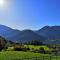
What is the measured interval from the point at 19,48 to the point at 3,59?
36829 mm

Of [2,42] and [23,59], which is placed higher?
[2,42]

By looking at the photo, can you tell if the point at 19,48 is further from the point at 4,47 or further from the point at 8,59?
the point at 8,59

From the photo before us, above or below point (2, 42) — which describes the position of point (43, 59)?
below

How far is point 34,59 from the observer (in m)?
51.8

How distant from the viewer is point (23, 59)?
51969 mm

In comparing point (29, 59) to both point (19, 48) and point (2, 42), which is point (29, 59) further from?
point (2, 42)

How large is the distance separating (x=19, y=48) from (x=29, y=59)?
38.0 m

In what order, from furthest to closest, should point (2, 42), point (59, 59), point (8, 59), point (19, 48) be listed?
1. point (2, 42)
2. point (19, 48)
3. point (59, 59)
4. point (8, 59)

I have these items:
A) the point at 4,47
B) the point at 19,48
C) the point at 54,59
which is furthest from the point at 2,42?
the point at 54,59

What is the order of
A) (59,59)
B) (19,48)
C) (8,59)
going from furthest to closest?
(19,48) → (59,59) → (8,59)

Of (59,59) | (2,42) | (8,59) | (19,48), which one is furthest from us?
(2,42)

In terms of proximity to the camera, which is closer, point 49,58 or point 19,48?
point 49,58

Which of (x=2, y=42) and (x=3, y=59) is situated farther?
(x=2, y=42)

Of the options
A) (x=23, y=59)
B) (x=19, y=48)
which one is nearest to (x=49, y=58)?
(x=23, y=59)
